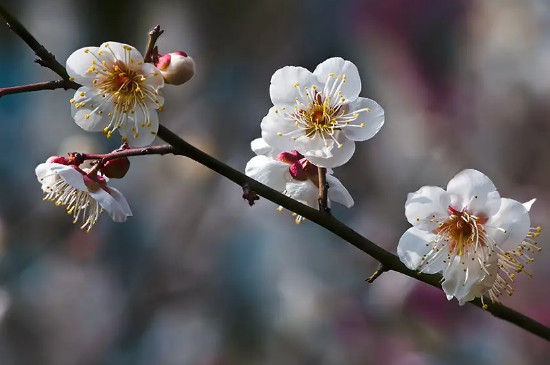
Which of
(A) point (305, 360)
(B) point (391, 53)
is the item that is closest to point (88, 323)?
(A) point (305, 360)

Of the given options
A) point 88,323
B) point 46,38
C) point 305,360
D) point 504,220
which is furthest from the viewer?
point 46,38

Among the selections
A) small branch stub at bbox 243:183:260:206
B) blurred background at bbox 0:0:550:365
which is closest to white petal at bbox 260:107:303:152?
small branch stub at bbox 243:183:260:206

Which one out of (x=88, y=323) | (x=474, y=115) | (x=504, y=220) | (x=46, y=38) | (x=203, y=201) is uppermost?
(x=504, y=220)

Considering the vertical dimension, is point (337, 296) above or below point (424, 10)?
below

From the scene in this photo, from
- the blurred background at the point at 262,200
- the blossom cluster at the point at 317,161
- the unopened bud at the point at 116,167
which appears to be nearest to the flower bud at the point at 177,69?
the blossom cluster at the point at 317,161

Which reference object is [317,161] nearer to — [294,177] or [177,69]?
[294,177]

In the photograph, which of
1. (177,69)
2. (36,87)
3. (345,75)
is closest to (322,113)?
(345,75)

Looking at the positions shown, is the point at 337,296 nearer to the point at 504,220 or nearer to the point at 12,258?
the point at 12,258
